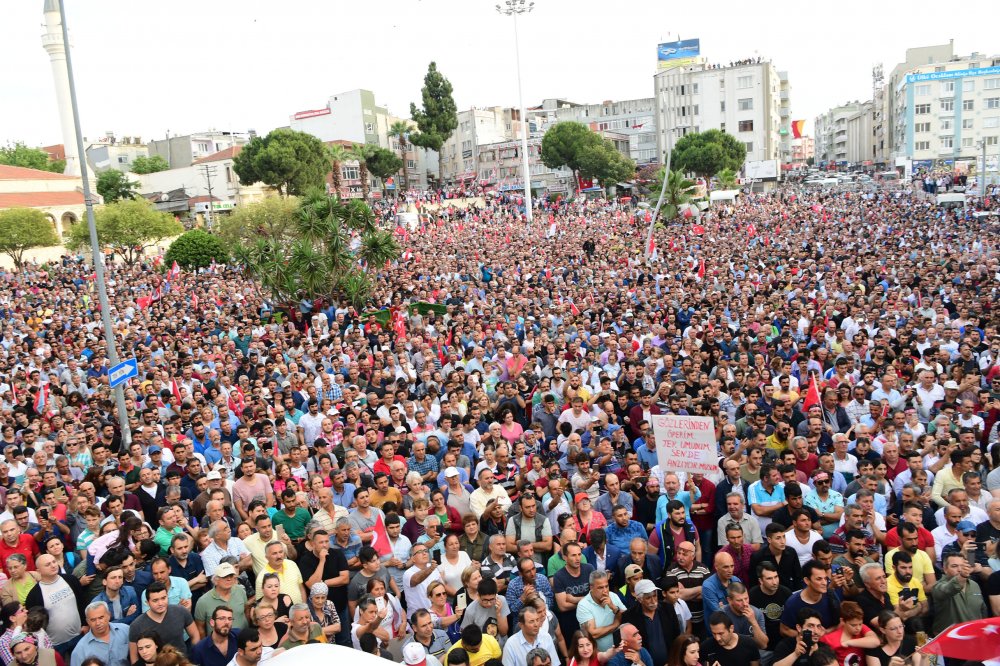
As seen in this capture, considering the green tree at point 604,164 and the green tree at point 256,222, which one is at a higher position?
the green tree at point 604,164

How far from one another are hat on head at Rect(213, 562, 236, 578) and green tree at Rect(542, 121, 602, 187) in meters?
66.9

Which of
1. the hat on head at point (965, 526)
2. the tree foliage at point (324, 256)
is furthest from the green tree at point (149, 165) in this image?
the hat on head at point (965, 526)

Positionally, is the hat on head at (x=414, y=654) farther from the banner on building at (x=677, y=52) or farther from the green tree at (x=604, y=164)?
the banner on building at (x=677, y=52)

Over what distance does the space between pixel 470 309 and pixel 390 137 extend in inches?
3007

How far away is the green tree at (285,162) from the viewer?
5703cm

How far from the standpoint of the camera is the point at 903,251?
69.8 feet

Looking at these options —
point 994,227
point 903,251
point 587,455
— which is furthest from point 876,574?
point 994,227

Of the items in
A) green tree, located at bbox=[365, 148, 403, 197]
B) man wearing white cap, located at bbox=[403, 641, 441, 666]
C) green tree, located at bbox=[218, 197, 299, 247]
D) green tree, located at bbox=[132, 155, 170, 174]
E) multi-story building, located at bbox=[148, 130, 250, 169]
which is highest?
multi-story building, located at bbox=[148, 130, 250, 169]

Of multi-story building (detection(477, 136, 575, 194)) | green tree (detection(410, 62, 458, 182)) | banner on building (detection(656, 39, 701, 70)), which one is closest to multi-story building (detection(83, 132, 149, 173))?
green tree (detection(410, 62, 458, 182))

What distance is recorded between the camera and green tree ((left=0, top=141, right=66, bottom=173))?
7362 cm

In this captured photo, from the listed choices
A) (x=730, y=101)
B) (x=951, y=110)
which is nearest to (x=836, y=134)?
(x=951, y=110)

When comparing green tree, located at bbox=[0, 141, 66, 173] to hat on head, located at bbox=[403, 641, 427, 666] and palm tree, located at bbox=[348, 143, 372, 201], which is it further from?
hat on head, located at bbox=[403, 641, 427, 666]

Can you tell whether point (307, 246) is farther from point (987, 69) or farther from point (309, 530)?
point (987, 69)

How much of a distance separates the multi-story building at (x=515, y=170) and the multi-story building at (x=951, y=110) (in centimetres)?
3586
